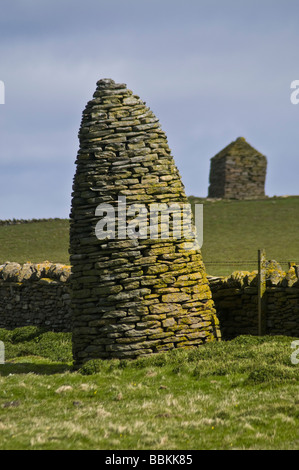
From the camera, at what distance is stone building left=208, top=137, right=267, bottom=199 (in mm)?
49156

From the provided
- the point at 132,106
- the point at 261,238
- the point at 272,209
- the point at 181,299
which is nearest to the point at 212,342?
the point at 181,299

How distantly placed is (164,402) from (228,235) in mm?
26352

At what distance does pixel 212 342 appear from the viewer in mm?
14453

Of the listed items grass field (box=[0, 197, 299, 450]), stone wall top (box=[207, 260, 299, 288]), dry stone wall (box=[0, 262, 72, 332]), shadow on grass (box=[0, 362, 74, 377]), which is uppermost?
stone wall top (box=[207, 260, 299, 288])

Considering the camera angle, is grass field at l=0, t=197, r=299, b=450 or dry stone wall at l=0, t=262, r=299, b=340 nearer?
grass field at l=0, t=197, r=299, b=450

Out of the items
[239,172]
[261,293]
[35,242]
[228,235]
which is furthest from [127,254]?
[239,172]

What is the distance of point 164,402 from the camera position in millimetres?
10609

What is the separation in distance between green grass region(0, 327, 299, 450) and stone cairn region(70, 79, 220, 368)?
0.66 metres

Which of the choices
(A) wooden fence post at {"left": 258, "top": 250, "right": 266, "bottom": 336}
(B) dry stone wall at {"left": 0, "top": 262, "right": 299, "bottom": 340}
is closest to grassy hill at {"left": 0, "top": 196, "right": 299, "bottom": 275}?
(B) dry stone wall at {"left": 0, "top": 262, "right": 299, "bottom": 340}

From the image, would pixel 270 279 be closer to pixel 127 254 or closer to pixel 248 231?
pixel 127 254

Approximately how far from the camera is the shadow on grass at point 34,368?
47.6 ft

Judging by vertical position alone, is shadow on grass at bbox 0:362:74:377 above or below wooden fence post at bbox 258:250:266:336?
below

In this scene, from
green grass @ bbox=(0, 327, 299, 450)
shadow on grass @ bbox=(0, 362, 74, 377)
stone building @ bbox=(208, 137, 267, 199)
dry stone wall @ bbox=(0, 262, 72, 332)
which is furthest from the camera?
stone building @ bbox=(208, 137, 267, 199)

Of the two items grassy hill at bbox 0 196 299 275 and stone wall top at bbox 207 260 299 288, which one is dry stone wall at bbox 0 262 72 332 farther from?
stone wall top at bbox 207 260 299 288
